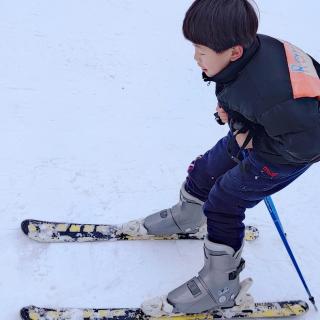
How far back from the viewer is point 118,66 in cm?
368

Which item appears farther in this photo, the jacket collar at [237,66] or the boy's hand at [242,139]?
the boy's hand at [242,139]

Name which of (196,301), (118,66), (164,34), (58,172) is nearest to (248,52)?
(196,301)

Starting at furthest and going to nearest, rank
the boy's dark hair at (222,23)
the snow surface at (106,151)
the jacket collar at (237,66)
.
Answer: the snow surface at (106,151) → the jacket collar at (237,66) → the boy's dark hair at (222,23)

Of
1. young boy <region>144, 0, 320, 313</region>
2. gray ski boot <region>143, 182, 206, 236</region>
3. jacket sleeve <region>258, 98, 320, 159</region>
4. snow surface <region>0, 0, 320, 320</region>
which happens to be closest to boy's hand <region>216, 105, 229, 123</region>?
young boy <region>144, 0, 320, 313</region>

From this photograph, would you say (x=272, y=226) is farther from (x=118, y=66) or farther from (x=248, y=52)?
(x=118, y=66)

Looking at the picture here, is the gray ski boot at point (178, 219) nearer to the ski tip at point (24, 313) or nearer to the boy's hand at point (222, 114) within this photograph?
the boy's hand at point (222, 114)

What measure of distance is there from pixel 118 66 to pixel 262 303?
216cm

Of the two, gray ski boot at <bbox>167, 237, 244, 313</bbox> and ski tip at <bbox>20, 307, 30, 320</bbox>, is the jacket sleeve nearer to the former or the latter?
gray ski boot at <bbox>167, 237, 244, 313</bbox>

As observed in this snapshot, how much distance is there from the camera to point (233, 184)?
187 centimetres

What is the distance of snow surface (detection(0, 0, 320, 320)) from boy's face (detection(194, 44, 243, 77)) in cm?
104

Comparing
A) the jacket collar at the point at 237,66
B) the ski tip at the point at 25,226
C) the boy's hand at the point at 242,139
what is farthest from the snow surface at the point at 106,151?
the jacket collar at the point at 237,66

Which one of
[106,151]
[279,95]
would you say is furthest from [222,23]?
[106,151]

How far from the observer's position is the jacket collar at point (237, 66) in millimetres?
1600

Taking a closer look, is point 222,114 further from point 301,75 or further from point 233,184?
point 301,75
